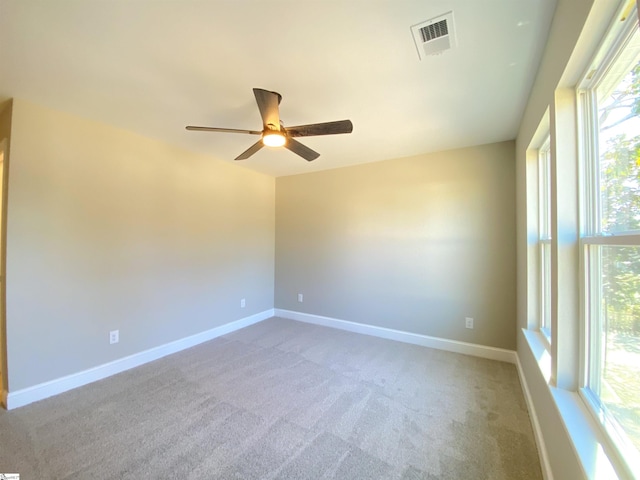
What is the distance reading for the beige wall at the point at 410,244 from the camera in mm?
2807

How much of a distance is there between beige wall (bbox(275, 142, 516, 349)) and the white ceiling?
27.8 inches

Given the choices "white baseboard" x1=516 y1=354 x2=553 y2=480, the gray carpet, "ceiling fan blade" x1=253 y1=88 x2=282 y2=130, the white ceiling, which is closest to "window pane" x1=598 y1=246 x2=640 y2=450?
"white baseboard" x1=516 y1=354 x2=553 y2=480

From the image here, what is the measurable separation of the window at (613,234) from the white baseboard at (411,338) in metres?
1.85

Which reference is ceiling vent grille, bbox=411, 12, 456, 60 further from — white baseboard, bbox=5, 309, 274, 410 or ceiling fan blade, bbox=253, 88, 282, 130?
white baseboard, bbox=5, 309, 274, 410

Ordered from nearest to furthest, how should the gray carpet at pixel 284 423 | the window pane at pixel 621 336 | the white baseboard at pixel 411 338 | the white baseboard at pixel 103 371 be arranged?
the window pane at pixel 621 336, the gray carpet at pixel 284 423, the white baseboard at pixel 103 371, the white baseboard at pixel 411 338

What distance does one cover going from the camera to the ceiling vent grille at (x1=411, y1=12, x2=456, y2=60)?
128 centimetres

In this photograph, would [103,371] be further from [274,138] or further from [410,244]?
[410,244]

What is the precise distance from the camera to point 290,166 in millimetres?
3773

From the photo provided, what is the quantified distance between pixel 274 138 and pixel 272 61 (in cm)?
46

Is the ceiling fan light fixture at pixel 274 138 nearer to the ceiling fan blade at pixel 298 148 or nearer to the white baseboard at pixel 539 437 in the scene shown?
the ceiling fan blade at pixel 298 148

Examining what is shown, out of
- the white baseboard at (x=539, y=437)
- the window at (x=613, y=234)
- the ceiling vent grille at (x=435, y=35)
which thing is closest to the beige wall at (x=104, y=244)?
the ceiling vent grille at (x=435, y=35)

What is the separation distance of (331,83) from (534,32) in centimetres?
115

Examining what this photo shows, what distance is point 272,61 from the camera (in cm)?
156

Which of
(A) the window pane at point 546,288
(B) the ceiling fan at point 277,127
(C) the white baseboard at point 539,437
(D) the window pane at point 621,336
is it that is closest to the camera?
(D) the window pane at point 621,336
